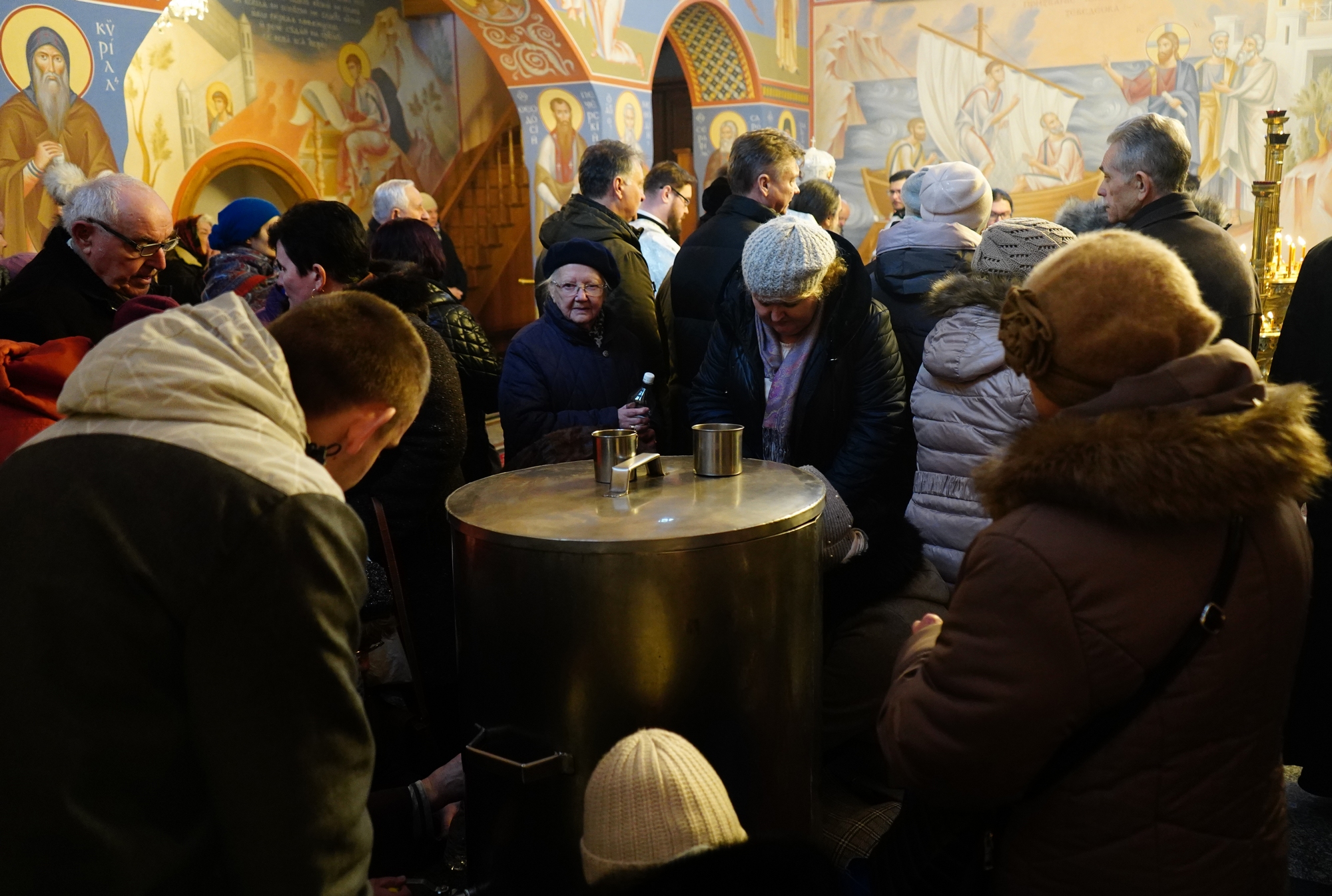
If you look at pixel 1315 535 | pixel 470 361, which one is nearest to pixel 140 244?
pixel 470 361

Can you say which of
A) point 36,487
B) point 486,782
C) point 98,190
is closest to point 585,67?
point 98,190

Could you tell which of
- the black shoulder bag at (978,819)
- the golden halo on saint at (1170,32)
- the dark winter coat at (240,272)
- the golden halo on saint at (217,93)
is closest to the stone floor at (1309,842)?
the black shoulder bag at (978,819)

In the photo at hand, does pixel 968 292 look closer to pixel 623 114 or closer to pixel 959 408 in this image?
pixel 959 408

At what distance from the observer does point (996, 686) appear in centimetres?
155

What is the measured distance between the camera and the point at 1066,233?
2.88 m

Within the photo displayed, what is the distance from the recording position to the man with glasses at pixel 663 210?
522cm

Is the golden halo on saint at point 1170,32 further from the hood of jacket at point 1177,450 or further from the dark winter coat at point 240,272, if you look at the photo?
the hood of jacket at point 1177,450

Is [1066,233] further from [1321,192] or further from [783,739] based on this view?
[1321,192]

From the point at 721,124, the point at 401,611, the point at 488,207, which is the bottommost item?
the point at 401,611

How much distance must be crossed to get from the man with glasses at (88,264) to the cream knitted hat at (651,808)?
Result: 97.1 inches

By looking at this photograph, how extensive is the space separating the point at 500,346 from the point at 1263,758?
501 inches

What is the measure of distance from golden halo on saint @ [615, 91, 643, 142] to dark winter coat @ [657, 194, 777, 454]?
669 centimetres

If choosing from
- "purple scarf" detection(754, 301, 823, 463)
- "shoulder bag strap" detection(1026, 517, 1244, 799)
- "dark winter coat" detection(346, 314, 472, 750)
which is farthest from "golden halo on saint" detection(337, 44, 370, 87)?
"shoulder bag strap" detection(1026, 517, 1244, 799)

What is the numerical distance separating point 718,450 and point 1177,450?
1374 millimetres
